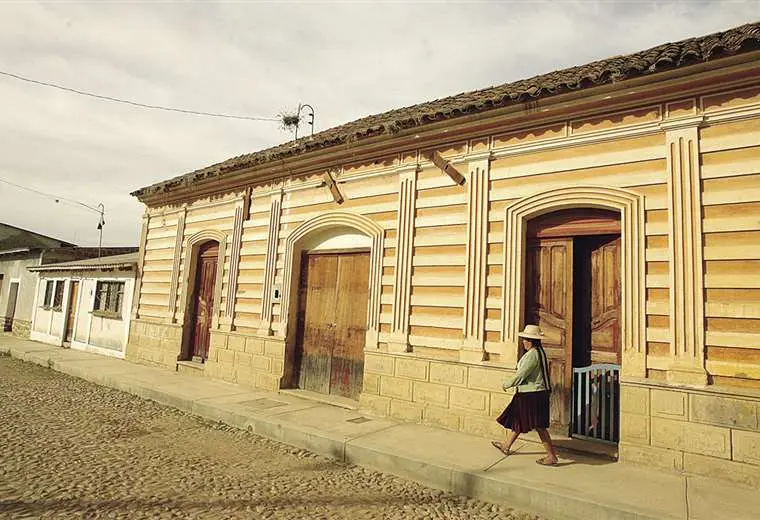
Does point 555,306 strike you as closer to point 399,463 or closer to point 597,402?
point 597,402

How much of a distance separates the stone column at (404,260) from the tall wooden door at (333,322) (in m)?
0.90

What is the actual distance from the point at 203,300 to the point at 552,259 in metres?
7.94

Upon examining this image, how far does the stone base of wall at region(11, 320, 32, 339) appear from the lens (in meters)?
17.5

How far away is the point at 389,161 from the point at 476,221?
1.93 metres

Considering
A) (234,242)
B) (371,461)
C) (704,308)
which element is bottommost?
(371,461)

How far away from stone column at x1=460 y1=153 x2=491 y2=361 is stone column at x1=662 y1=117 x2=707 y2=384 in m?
2.09

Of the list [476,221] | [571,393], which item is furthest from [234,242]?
[571,393]

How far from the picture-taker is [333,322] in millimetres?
8102

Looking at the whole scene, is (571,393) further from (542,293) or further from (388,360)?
(388,360)

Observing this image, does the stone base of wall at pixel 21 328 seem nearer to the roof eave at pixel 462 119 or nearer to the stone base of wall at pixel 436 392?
the roof eave at pixel 462 119

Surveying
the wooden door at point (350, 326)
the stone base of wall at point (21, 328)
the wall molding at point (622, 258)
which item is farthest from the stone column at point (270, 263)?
the stone base of wall at point (21, 328)

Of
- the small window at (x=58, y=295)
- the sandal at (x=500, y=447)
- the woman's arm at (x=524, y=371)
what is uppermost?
the small window at (x=58, y=295)

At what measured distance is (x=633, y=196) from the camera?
5.26 metres

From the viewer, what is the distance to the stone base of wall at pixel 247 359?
333 inches
